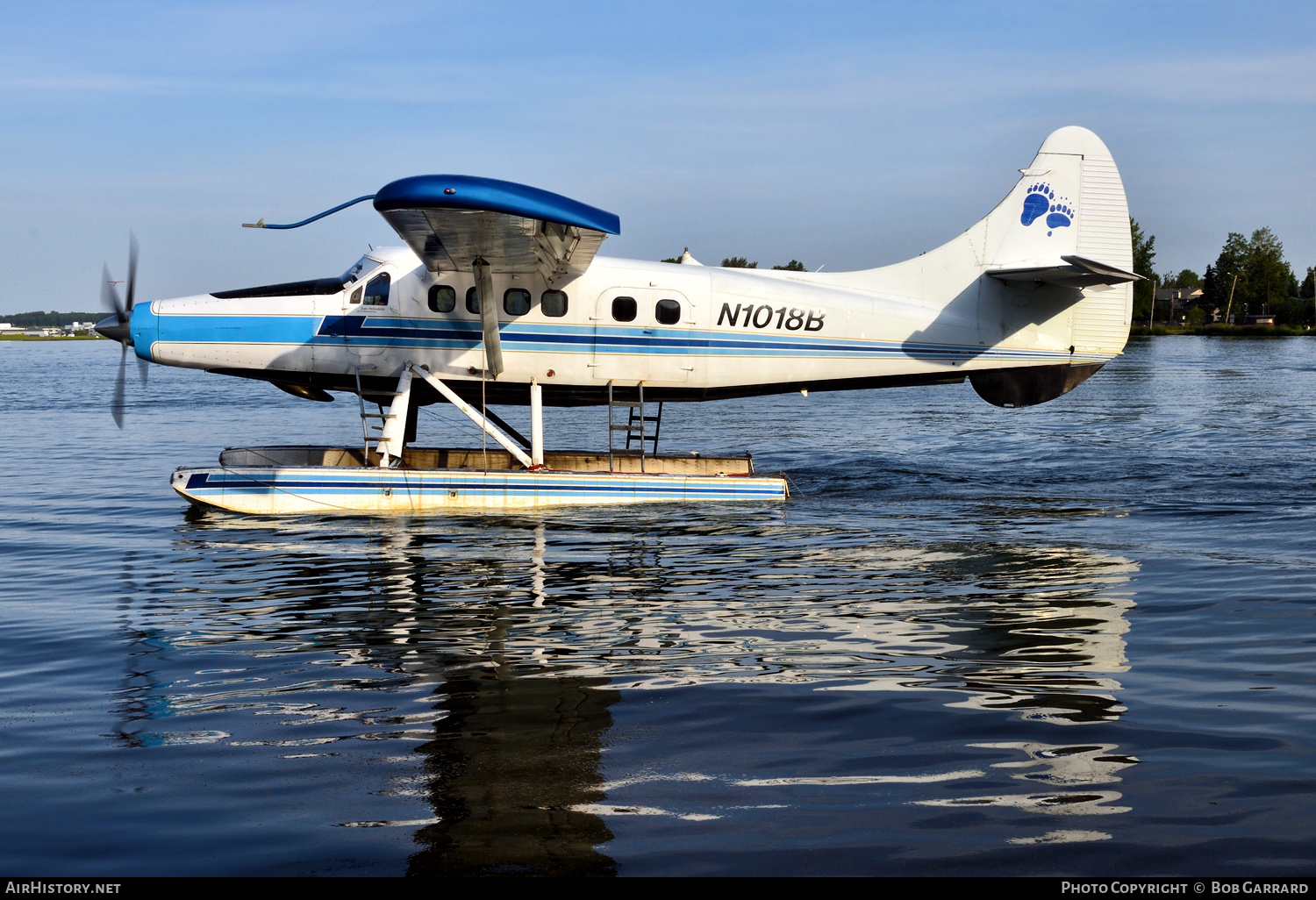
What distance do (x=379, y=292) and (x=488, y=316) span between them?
1.48 meters

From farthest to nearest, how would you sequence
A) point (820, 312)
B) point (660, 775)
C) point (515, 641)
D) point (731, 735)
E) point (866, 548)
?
point (820, 312), point (866, 548), point (515, 641), point (731, 735), point (660, 775)

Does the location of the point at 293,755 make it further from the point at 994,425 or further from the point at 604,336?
the point at 994,425

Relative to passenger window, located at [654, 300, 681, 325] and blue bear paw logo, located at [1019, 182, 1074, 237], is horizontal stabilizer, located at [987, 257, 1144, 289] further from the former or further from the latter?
passenger window, located at [654, 300, 681, 325]

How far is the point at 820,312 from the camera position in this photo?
41.7 ft

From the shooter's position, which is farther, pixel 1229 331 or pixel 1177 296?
pixel 1177 296

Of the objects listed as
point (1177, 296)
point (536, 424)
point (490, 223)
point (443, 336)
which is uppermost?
point (1177, 296)

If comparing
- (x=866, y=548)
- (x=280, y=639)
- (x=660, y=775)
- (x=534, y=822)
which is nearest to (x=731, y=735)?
(x=660, y=775)

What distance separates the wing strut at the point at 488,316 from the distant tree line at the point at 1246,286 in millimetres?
114690

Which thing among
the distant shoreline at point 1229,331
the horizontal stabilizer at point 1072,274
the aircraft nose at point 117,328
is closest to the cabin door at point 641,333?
the horizontal stabilizer at point 1072,274

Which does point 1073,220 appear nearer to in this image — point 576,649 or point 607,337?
point 607,337

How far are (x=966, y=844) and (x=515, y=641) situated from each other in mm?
3320

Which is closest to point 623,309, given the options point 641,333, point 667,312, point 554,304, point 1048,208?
point 641,333

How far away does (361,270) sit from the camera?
479 inches
